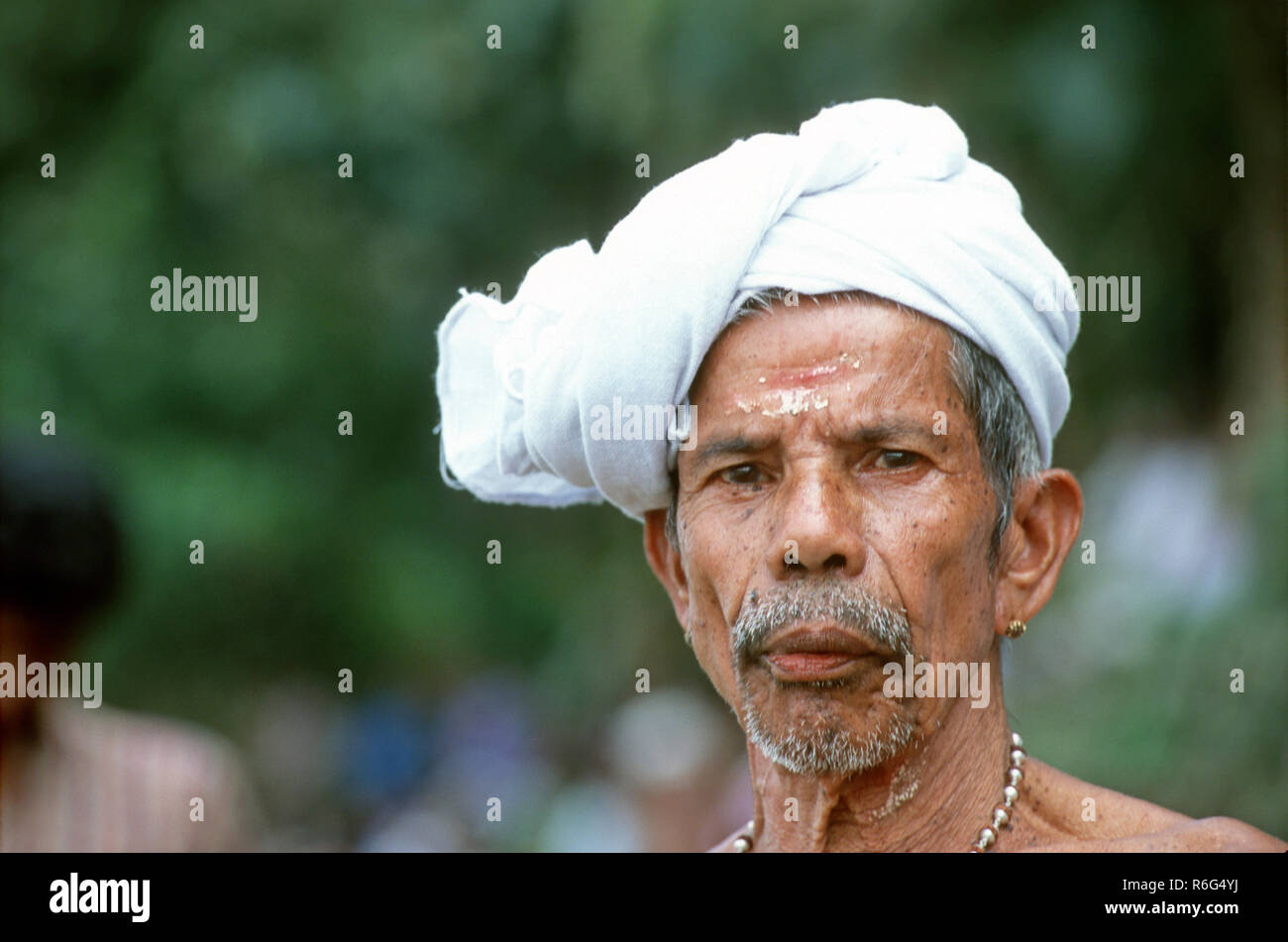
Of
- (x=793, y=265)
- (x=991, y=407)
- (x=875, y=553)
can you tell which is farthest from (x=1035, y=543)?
(x=793, y=265)

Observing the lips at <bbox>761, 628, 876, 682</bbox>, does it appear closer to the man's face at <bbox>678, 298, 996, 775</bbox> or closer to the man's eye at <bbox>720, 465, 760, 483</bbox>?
the man's face at <bbox>678, 298, 996, 775</bbox>

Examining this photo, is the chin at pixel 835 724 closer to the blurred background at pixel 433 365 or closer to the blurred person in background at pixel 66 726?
the blurred person in background at pixel 66 726

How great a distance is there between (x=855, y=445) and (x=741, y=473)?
9.8 inches

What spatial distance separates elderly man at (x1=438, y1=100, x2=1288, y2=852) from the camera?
2.81 m

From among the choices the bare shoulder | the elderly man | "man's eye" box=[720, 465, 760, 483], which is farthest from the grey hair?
the bare shoulder

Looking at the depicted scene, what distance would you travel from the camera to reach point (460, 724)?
10.5 m

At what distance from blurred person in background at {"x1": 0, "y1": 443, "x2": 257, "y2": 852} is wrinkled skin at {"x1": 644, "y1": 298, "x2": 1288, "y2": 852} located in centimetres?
231

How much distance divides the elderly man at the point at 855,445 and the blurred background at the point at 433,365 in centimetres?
249

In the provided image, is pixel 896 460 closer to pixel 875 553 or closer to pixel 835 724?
pixel 875 553

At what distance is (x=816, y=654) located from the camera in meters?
2.79

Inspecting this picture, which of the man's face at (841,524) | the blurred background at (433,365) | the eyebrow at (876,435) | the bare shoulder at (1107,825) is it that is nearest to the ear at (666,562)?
the man's face at (841,524)

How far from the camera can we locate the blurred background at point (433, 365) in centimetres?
638
